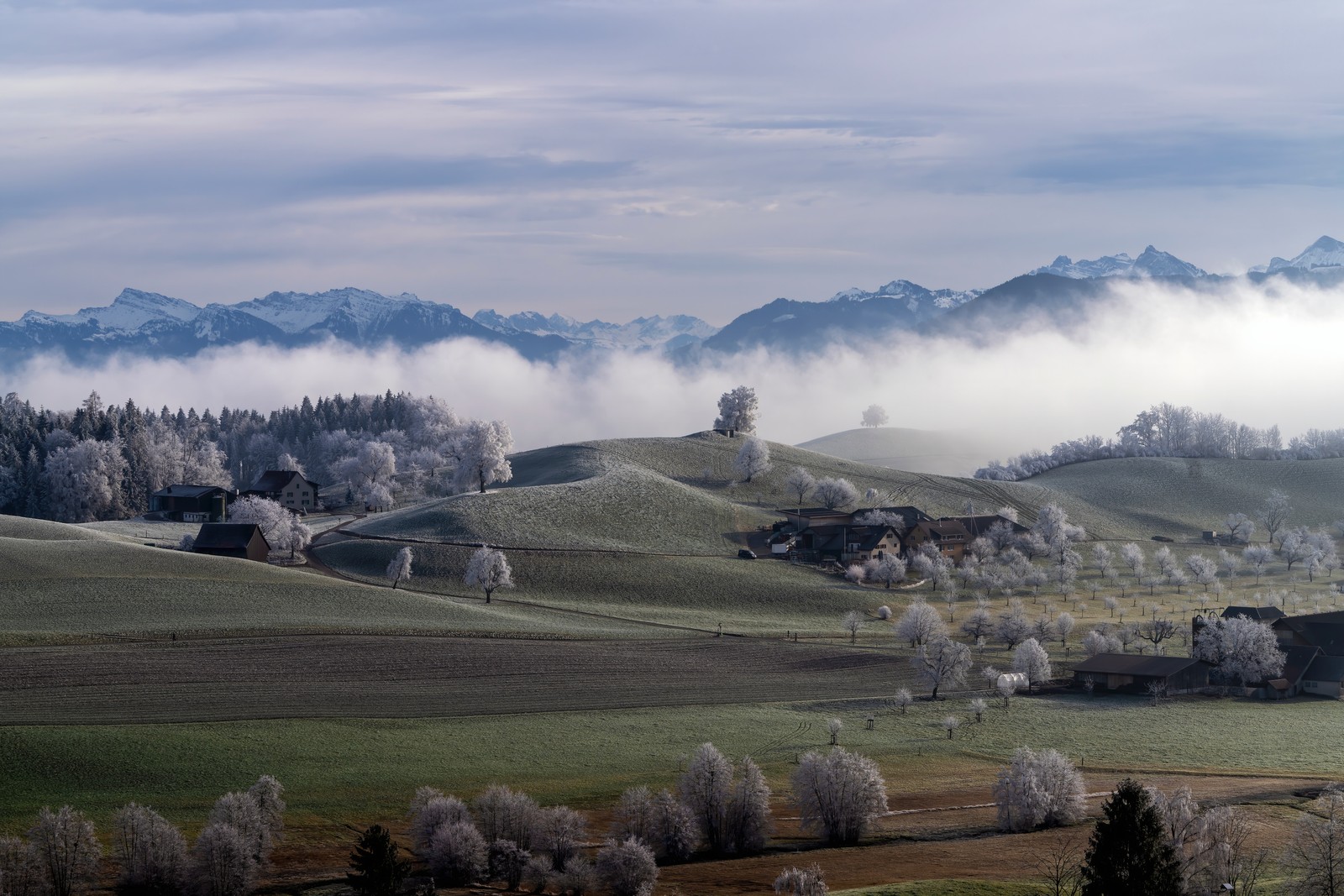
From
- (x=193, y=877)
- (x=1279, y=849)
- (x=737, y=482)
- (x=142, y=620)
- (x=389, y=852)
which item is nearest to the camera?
(x=389, y=852)

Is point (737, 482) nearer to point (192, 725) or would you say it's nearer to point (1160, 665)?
point (1160, 665)

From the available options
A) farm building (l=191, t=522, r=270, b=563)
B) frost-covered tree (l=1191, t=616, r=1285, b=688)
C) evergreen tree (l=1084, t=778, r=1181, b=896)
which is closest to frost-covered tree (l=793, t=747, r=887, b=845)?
evergreen tree (l=1084, t=778, r=1181, b=896)

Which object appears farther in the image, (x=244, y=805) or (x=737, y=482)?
(x=737, y=482)

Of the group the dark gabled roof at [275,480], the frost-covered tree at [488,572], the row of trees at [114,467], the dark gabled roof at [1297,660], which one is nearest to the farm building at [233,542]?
the frost-covered tree at [488,572]

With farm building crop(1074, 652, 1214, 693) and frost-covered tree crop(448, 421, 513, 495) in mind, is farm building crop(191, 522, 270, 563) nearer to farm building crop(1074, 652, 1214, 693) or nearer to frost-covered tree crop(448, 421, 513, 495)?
frost-covered tree crop(448, 421, 513, 495)

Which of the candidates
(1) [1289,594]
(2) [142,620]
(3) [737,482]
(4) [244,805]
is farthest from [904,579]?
(4) [244,805]

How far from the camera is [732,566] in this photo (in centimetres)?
12044

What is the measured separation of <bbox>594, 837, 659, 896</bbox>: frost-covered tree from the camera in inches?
1827

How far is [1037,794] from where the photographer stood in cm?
5416

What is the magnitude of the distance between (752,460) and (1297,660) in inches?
3358

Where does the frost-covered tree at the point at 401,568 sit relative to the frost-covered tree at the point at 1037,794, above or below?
above

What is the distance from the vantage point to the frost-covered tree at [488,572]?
10931cm

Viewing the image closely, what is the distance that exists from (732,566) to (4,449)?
363 feet

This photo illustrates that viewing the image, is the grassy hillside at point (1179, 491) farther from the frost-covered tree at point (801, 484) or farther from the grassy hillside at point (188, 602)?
the grassy hillside at point (188, 602)
